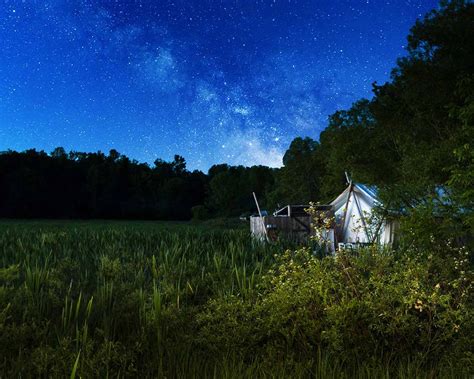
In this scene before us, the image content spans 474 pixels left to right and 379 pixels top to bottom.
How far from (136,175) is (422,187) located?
2554 inches

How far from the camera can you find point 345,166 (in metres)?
20.6

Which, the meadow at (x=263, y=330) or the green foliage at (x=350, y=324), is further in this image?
the green foliage at (x=350, y=324)

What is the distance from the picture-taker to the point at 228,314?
5.28 metres

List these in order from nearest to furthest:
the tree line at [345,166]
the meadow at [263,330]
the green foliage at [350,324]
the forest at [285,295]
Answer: the meadow at [263,330] < the forest at [285,295] < the green foliage at [350,324] < the tree line at [345,166]

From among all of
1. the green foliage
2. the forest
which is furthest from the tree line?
the green foliage

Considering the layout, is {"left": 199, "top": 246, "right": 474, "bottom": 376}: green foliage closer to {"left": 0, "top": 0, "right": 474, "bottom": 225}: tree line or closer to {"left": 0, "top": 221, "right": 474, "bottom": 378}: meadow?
{"left": 0, "top": 221, "right": 474, "bottom": 378}: meadow

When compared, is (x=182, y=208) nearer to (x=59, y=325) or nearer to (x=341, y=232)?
(x=341, y=232)

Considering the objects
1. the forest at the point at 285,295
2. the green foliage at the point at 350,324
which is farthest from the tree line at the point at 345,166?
the green foliage at the point at 350,324

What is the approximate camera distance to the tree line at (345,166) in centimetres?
1429

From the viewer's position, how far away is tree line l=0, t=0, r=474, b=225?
14289mm

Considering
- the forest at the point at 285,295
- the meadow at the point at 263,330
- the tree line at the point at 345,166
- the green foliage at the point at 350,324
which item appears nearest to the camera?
the meadow at the point at 263,330

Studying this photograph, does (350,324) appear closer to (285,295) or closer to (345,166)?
(285,295)

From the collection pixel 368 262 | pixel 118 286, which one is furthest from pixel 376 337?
pixel 118 286

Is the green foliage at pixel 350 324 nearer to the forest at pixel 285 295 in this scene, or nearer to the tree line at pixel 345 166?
the forest at pixel 285 295
